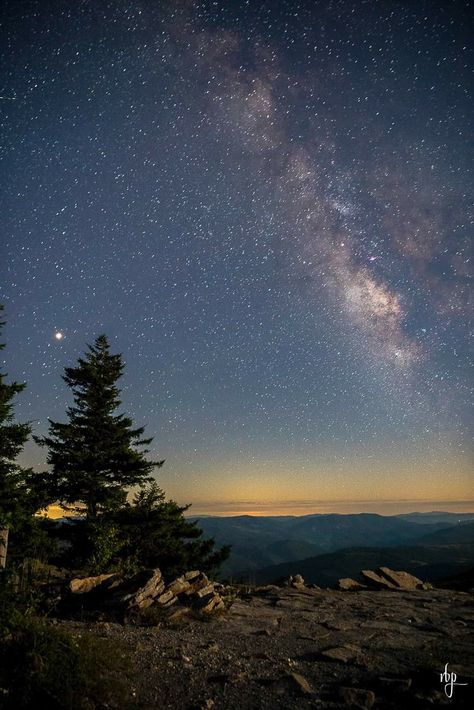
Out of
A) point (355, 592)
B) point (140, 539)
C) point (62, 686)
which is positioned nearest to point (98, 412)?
point (140, 539)

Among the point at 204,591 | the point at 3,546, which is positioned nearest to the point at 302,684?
the point at 204,591

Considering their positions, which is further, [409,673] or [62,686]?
[409,673]

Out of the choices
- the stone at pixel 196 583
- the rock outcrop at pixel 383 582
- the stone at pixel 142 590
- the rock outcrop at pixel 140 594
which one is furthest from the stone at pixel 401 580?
the stone at pixel 142 590

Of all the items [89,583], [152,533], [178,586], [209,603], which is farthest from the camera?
[152,533]

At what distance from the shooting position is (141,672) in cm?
650

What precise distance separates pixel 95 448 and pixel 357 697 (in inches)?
730

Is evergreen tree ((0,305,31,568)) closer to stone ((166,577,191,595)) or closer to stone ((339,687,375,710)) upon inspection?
stone ((166,577,191,595))

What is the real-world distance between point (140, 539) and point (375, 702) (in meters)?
18.5

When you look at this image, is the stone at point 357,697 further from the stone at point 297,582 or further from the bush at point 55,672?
the stone at point 297,582

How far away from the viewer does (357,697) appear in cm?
572

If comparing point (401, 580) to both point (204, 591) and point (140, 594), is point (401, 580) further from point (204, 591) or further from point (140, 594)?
point (140, 594)

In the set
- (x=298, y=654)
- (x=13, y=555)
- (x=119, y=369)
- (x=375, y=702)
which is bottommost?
(x=13, y=555)

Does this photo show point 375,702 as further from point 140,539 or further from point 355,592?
point 140,539

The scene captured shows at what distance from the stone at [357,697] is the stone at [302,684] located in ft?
1.69
